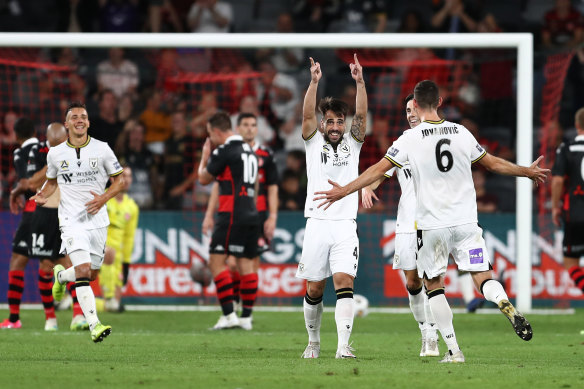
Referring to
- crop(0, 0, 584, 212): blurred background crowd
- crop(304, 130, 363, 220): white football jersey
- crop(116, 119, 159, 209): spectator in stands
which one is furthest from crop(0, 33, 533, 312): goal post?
crop(304, 130, 363, 220): white football jersey

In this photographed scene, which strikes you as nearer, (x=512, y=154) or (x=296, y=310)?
(x=296, y=310)

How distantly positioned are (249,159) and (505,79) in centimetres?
874

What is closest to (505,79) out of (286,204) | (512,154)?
(512,154)

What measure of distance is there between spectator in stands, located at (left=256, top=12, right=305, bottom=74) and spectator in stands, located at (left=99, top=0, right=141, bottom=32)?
2.87 metres

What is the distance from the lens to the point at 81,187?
11.1 metres

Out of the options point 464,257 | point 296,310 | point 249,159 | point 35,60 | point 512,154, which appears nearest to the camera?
point 464,257

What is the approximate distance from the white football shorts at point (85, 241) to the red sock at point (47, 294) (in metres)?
2.40

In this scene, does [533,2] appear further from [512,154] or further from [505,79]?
[512,154]

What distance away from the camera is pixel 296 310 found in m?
17.1

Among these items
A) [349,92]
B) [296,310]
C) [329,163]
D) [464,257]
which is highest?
[349,92]

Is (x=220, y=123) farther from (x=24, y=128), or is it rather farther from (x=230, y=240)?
(x=24, y=128)

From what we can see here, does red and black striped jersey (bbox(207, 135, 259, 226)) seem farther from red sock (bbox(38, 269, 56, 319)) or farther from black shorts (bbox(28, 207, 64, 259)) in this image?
red sock (bbox(38, 269, 56, 319))

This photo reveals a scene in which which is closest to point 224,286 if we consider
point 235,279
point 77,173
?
point 235,279

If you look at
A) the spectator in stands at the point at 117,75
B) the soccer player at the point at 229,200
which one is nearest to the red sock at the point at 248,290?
the soccer player at the point at 229,200
